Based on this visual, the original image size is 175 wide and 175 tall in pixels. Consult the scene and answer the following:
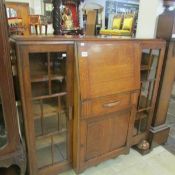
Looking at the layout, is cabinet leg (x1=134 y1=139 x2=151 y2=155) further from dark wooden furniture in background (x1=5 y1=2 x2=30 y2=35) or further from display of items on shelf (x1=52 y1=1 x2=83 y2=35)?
dark wooden furniture in background (x1=5 y1=2 x2=30 y2=35)

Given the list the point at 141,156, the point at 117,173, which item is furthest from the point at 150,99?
the point at 117,173

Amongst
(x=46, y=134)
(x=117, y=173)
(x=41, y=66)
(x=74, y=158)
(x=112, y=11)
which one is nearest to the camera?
(x=41, y=66)

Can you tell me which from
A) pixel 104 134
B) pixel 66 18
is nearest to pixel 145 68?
pixel 104 134

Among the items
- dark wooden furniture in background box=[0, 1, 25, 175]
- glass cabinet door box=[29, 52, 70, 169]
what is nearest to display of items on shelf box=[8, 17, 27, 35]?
glass cabinet door box=[29, 52, 70, 169]

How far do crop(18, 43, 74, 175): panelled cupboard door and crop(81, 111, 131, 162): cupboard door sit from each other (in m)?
0.15

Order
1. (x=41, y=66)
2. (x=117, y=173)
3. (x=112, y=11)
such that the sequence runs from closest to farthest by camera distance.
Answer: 1. (x=41, y=66)
2. (x=117, y=173)
3. (x=112, y=11)

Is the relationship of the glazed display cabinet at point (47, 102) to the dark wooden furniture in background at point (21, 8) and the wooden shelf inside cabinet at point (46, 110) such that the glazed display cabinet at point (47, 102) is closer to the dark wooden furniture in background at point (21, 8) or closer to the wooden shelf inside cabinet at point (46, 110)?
the wooden shelf inside cabinet at point (46, 110)

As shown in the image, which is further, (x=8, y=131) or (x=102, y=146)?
(x=102, y=146)

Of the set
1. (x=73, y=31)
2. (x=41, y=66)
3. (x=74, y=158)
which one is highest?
(x=73, y=31)

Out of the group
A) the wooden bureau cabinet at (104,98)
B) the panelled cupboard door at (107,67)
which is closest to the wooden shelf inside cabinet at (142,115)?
the wooden bureau cabinet at (104,98)

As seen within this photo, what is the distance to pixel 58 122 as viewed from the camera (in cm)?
146

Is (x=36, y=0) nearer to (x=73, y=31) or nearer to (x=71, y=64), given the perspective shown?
(x=73, y=31)

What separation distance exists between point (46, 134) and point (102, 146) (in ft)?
1.75

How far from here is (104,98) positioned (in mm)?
1426
